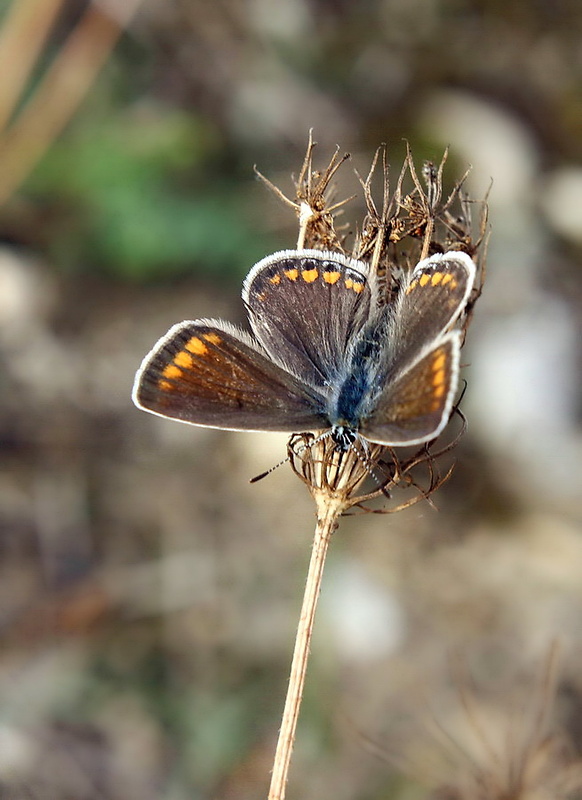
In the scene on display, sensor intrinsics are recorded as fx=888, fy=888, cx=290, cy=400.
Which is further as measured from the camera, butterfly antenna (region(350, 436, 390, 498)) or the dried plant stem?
butterfly antenna (region(350, 436, 390, 498))

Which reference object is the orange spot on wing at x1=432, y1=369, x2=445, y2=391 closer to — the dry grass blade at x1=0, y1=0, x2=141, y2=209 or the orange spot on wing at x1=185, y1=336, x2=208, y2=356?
the orange spot on wing at x1=185, y1=336, x2=208, y2=356

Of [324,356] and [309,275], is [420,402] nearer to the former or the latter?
[309,275]

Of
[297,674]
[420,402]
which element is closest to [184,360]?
[420,402]

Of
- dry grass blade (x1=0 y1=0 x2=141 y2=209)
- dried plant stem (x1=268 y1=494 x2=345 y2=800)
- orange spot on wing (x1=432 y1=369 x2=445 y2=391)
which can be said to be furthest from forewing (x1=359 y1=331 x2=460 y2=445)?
dry grass blade (x1=0 y1=0 x2=141 y2=209)

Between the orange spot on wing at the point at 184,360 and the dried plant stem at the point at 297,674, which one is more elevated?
the orange spot on wing at the point at 184,360

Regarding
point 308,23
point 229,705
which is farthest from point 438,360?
point 308,23

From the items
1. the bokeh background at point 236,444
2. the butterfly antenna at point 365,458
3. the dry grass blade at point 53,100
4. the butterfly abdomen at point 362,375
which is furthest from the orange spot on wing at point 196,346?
the dry grass blade at point 53,100

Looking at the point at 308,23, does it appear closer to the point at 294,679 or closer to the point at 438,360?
the point at 438,360

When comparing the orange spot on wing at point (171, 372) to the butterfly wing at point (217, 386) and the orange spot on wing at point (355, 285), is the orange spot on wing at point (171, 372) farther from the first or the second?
the orange spot on wing at point (355, 285)
